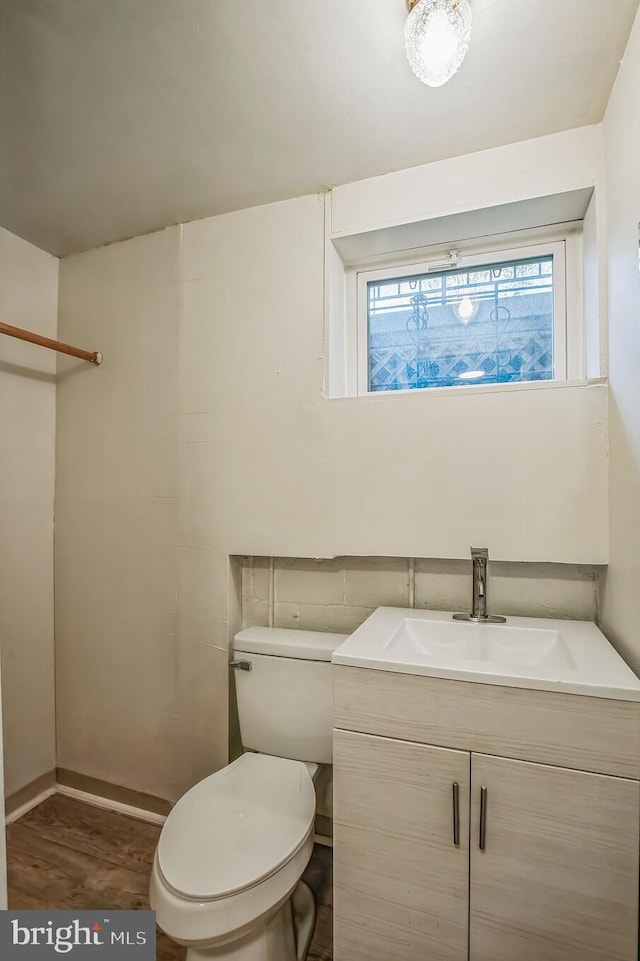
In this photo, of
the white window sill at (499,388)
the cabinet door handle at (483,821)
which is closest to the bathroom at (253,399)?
the white window sill at (499,388)

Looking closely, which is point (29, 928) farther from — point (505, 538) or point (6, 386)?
point (6, 386)

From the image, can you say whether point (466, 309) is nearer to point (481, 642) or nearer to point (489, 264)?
point (489, 264)

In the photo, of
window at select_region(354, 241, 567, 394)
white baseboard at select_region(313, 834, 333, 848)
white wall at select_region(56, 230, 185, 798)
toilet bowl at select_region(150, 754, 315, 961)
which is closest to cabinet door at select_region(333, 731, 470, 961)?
toilet bowl at select_region(150, 754, 315, 961)

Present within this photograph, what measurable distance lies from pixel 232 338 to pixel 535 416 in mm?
1039

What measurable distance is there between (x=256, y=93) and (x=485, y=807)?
1.75 metres

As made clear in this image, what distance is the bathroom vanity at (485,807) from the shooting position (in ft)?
3.00

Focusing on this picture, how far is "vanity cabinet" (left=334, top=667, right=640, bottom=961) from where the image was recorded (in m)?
0.92

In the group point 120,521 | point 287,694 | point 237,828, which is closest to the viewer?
point 237,828

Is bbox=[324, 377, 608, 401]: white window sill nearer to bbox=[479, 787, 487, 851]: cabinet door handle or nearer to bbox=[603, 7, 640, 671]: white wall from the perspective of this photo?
bbox=[603, 7, 640, 671]: white wall

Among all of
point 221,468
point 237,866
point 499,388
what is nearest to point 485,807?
point 237,866

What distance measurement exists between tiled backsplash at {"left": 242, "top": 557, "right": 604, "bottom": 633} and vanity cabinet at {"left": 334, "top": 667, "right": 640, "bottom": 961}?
1.74 ft

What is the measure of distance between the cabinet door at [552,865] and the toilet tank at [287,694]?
56cm

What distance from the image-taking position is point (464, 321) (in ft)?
5.26

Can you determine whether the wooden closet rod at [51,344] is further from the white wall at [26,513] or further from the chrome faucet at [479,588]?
the chrome faucet at [479,588]
